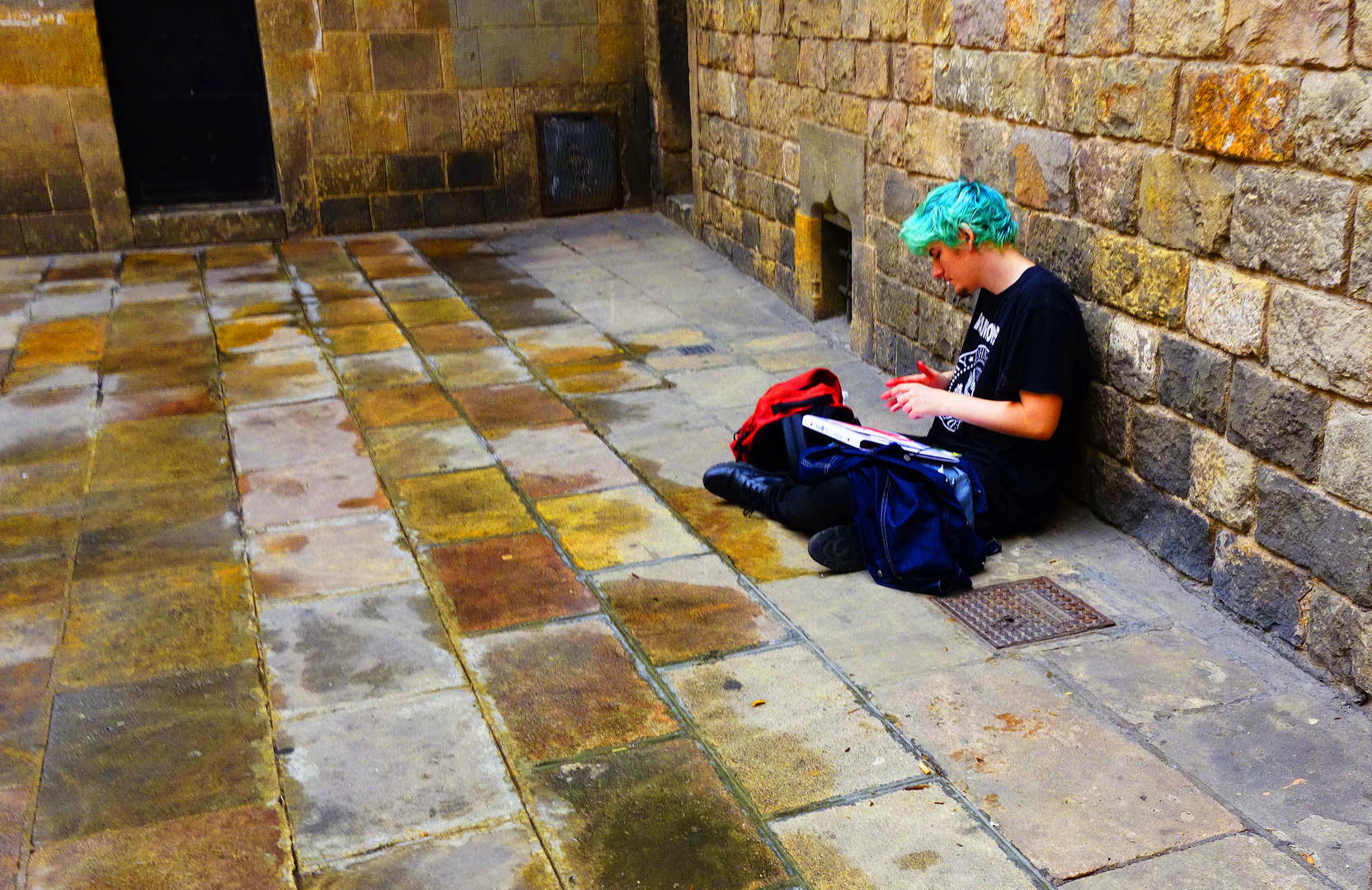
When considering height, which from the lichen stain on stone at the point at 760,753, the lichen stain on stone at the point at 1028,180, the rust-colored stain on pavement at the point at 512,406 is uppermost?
the lichen stain on stone at the point at 1028,180

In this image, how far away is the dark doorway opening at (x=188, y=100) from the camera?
9180 millimetres

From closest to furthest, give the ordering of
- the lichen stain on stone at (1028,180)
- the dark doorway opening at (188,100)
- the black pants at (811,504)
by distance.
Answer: the black pants at (811,504)
the lichen stain on stone at (1028,180)
the dark doorway opening at (188,100)

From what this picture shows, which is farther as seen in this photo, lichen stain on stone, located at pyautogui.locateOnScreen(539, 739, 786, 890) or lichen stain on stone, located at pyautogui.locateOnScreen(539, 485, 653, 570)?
lichen stain on stone, located at pyautogui.locateOnScreen(539, 485, 653, 570)

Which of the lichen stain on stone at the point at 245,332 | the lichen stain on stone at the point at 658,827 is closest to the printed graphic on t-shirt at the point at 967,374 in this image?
the lichen stain on stone at the point at 658,827

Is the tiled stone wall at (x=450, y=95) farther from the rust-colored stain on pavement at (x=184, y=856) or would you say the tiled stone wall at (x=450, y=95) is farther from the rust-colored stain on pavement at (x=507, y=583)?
the rust-colored stain on pavement at (x=184, y=856)

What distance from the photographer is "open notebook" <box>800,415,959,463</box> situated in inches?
152

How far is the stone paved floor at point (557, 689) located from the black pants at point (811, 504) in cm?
9

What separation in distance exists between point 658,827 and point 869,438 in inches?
64.9

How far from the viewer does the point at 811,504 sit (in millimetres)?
3990

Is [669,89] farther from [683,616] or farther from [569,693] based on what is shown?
[569,693]

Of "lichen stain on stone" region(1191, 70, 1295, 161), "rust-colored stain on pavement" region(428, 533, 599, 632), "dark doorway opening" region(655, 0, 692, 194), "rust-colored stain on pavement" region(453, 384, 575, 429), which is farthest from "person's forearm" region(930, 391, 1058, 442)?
"dark doorway opening" region(655, 0, 692, 194)

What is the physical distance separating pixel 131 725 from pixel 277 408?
2621 millimetres

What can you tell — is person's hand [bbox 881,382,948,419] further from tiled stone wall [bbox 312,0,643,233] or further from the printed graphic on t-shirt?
tiled stone wall [bbox 312,0,643,233]

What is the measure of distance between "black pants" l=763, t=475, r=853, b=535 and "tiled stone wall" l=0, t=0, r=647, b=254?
6575 millimetres
